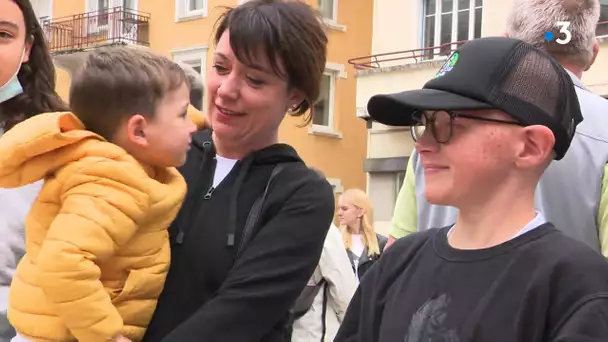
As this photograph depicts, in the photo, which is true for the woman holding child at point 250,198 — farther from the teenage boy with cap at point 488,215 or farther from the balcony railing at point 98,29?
the balcony railing at point 98,29

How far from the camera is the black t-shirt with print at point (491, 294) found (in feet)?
6.06

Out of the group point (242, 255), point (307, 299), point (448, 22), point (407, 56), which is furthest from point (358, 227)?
point (448, 22)

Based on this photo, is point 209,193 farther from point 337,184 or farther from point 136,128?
point 337,184

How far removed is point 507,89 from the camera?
2078 mm

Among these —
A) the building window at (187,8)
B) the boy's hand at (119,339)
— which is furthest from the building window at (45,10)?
the boy's hand at (119,339)

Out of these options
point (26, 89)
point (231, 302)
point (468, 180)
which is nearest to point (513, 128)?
point (468, 180)

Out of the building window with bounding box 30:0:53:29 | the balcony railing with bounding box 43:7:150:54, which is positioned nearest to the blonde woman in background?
the balcony railing with bounding box 43:7:150:54

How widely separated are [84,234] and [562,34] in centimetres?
180

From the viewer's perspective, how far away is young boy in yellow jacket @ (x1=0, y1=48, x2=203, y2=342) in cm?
217

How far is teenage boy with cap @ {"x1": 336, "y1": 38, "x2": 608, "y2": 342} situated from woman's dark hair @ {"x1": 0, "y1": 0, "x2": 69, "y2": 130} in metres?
1.25

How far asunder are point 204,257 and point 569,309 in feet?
3.26

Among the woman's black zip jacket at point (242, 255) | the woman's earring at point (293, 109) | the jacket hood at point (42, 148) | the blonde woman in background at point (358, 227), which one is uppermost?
the woman's earring at point (293, 109)

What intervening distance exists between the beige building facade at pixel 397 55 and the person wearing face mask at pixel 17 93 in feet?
47.4

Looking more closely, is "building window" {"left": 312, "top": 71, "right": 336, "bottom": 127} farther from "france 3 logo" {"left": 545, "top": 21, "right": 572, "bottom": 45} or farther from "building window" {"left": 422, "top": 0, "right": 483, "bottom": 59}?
"france 3 logo" {"left": 545, "top": 21, "right": 572, "bottom": 45}
